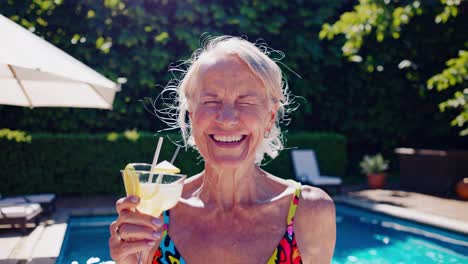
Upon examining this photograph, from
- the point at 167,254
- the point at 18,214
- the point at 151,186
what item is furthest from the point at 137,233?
the point at 18,214

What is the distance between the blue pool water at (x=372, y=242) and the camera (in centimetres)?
644

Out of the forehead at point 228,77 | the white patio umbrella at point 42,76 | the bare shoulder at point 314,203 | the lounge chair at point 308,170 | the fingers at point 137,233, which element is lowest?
the lounge chair at point 308,170

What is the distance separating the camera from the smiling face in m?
1.59

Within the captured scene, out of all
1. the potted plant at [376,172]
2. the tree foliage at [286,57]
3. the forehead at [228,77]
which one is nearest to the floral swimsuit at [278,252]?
the forehead at [228,77]

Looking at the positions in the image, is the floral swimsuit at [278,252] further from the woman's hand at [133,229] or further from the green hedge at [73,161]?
the green hedge at [73,161]

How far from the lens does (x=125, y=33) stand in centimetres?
1091

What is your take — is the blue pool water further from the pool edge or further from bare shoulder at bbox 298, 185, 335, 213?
bare shoulder at bbox 298, 185, 335, 213

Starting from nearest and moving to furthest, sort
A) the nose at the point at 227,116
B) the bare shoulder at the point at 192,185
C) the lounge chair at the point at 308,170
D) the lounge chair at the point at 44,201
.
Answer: the nose at the point at 227,116
the bare shoulder at the point at 192,185
the lounge chair at the point at 44,201
the lounge chair at the point at 308,170

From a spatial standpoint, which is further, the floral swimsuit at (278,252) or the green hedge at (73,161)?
the green hedge at (73,161)

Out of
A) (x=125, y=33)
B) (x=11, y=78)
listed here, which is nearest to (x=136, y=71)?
(x=125, y=33)

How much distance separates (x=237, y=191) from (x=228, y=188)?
4 cm

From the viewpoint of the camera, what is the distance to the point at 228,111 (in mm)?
1580

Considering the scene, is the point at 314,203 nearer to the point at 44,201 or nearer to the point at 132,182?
the point at 132,182

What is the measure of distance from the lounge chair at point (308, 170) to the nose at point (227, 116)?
8307mm
